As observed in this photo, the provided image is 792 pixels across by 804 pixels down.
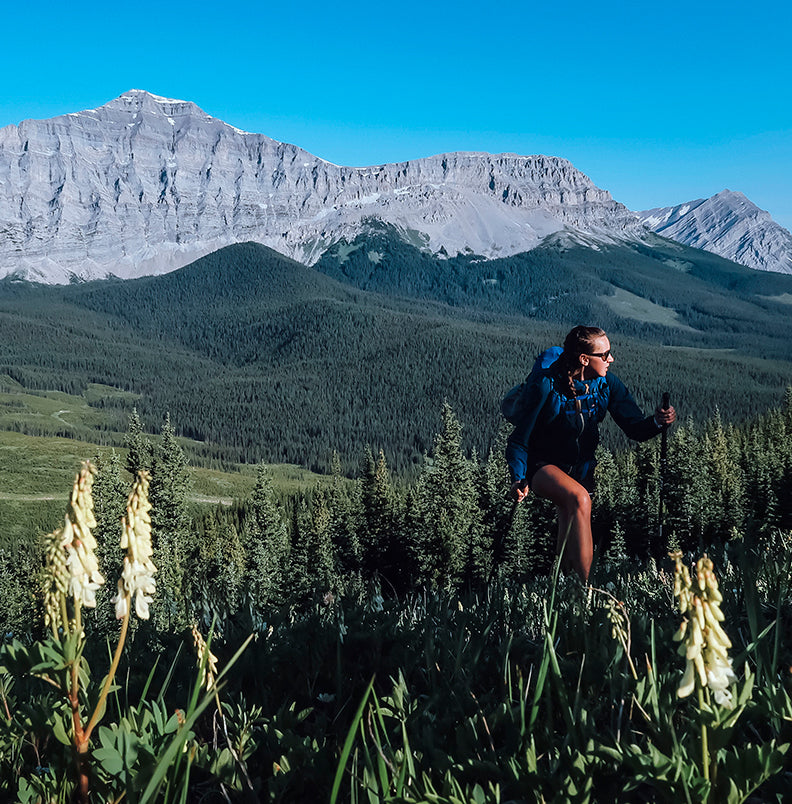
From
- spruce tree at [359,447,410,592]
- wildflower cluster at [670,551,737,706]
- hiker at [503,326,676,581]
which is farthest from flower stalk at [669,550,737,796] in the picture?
spruce tree at [359,447,410,592]

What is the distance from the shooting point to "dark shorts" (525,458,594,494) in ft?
26.6

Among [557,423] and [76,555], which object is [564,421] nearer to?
[557,423]

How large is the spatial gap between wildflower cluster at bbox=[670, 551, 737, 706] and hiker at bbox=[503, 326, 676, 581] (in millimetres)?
5834

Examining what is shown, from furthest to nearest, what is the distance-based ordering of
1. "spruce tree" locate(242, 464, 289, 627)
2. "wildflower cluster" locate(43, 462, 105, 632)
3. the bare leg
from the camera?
"spruce tree" locate(242, 464, 289, 627) → the bare leg → "wildflower cluster" locate(43, 462, 105, 632)

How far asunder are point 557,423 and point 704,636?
6.34m

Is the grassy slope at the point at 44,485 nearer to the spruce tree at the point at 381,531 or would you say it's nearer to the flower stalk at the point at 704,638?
the spruce tree at the point at 381,531

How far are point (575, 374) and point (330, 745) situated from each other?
5986 mm

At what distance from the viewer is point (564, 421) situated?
793cm

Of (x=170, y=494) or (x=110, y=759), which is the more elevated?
(x=110, y=759)

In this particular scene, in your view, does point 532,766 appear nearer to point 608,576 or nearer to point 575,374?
point 608,576

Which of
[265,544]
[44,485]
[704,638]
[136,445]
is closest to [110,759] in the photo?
[704,638]

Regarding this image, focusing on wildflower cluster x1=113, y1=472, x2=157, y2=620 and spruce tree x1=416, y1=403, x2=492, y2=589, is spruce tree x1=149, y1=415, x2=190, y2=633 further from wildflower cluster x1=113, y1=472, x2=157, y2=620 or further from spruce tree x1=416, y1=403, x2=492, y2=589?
wildflower cluster x1=113, y1=472, x2=157, y2=620

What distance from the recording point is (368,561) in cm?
5234

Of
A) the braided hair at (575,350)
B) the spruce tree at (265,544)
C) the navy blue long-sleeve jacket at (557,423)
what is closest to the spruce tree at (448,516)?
the spruce tree at (265,544)
